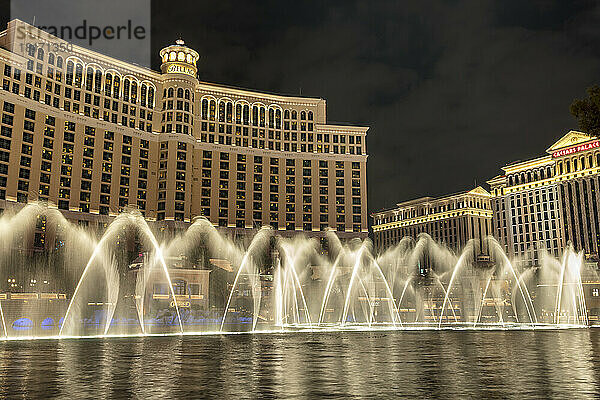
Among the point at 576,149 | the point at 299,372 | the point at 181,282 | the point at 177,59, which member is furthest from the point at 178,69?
the point at 299,372

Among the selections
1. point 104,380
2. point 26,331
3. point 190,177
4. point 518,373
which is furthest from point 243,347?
point 190,177

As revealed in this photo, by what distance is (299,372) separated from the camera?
51.6 feet

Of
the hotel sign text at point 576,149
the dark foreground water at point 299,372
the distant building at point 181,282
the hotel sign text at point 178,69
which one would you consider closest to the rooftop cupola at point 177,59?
the hotel sign text at point 178,69

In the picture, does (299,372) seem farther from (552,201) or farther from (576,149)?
(552,201)

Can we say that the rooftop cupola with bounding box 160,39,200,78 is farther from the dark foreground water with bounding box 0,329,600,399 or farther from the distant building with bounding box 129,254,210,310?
the dark foreground water with bounding box 0,329,600,399

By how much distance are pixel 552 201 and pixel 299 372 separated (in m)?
134

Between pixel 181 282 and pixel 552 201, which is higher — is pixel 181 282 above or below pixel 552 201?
below

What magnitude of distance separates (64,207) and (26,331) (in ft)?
224

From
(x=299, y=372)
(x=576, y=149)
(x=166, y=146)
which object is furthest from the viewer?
(x=576, y=149)

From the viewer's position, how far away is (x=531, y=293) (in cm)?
11600

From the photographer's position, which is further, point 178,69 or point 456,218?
point 456,218

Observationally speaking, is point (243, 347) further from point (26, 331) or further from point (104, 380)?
point (26, 331)

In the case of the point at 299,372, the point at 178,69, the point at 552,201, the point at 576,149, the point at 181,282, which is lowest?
the point at 299,372

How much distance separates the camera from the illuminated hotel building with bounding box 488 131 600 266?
12025cm
